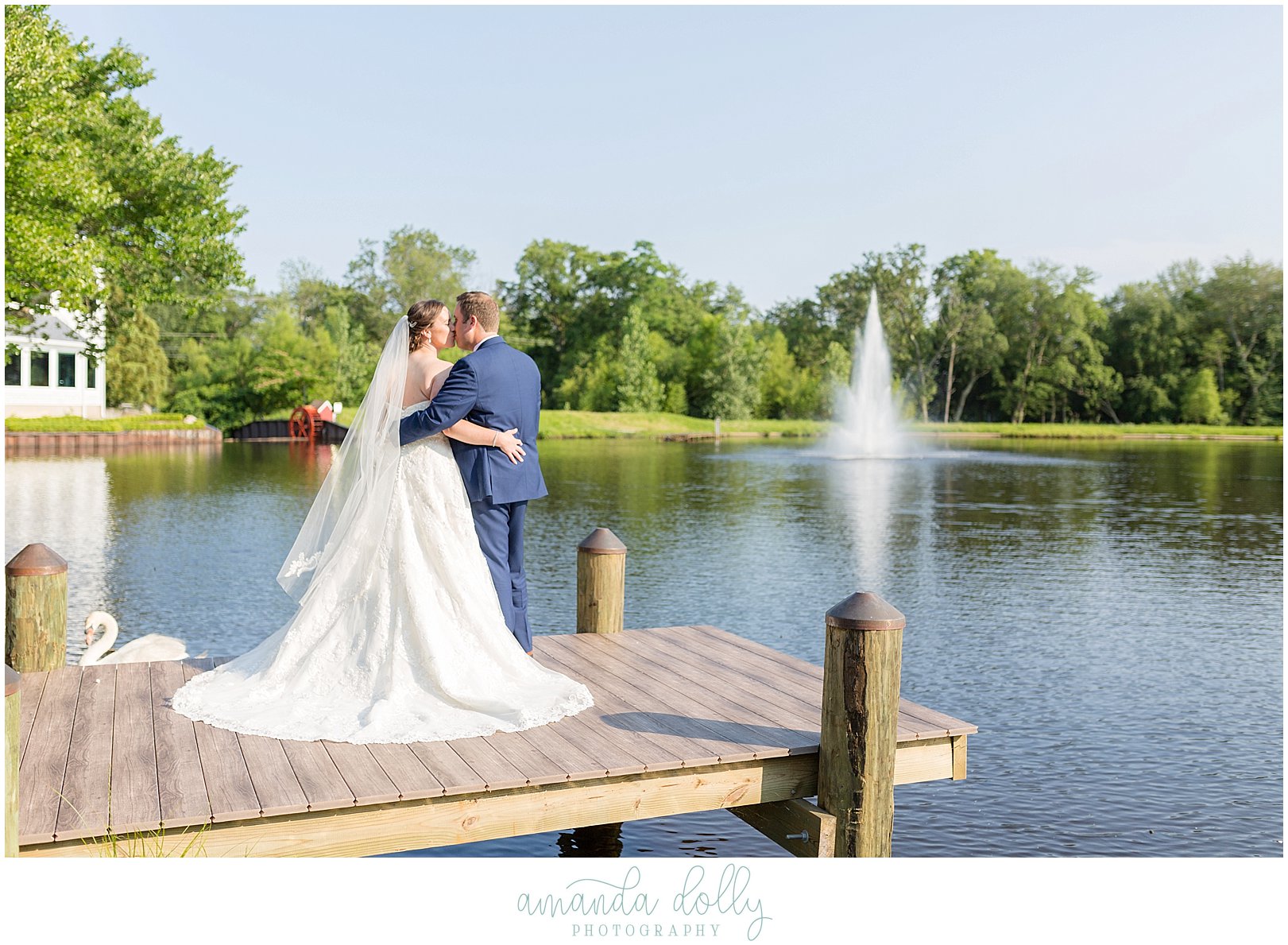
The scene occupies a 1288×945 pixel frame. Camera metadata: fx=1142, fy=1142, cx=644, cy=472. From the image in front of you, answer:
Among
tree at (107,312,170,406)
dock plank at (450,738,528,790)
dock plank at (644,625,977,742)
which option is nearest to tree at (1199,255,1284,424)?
tree at (107,312,170,406)

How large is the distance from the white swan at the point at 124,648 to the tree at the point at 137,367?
42.8m

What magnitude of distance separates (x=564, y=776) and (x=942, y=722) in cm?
188

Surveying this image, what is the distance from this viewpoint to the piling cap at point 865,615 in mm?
4578

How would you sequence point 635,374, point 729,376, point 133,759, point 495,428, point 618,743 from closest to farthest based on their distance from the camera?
point 133,759
point 618,743
point 495,428
point 635,374
point 729,376

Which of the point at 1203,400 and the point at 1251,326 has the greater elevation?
the point at 1251,326

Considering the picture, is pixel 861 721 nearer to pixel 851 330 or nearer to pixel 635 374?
pixel 635 374

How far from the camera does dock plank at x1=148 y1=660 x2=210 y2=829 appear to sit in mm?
4074

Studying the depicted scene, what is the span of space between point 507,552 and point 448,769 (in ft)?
5.61

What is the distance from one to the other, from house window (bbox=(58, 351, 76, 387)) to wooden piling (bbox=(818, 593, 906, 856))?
4483cm

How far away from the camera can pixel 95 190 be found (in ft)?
61.2

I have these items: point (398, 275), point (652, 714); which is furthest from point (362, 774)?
point (398, 275)

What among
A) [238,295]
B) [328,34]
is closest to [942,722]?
[328,34]

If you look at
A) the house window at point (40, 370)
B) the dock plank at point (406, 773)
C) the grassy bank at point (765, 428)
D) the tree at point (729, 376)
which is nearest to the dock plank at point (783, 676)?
the dock plank at point (406, 773)

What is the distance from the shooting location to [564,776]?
453 centimetres
